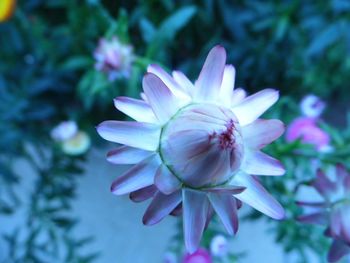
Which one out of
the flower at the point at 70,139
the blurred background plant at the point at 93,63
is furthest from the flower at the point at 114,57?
the flower at the point at 70,139

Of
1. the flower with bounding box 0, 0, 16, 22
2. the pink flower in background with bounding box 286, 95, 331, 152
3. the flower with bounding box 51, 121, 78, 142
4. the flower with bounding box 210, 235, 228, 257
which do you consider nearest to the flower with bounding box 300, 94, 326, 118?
the pink flower in background with bounding box 286, 95, 331, 152

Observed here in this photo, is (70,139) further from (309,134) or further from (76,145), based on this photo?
(309,134)

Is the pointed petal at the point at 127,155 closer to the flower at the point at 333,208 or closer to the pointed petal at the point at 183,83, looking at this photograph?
the pointed petal at the point at 183,83

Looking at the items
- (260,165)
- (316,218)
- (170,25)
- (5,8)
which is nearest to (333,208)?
(316,218)

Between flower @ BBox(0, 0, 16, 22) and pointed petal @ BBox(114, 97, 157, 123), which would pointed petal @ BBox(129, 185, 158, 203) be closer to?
pointed petal @ BBox(114, 97, 157, 123)

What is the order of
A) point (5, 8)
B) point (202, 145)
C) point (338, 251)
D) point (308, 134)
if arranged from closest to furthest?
point (202, 145)
point (338, 251)
point (308, 134)
point (5, 8)
